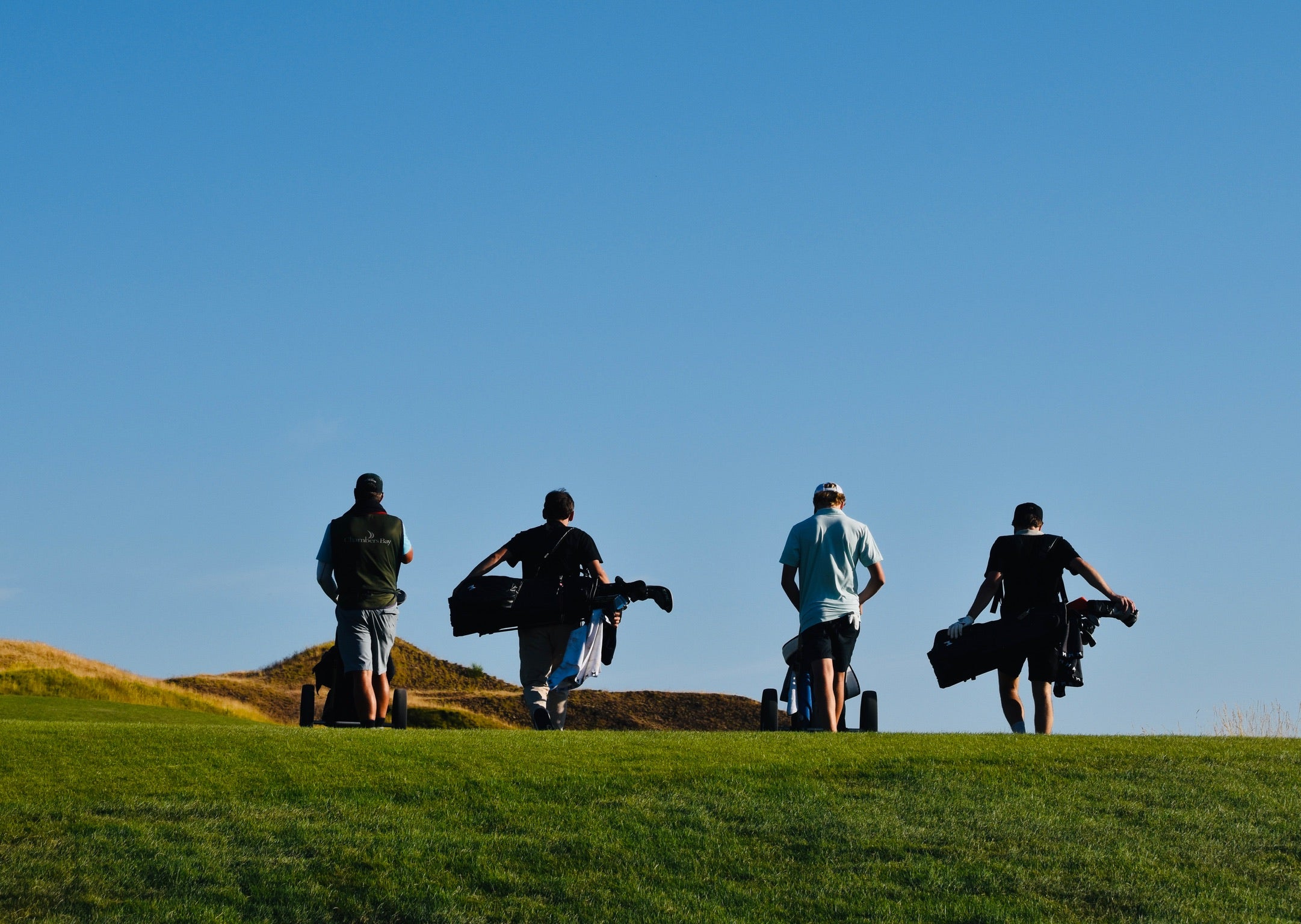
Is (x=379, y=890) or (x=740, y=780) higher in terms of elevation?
(x=740, y=780)

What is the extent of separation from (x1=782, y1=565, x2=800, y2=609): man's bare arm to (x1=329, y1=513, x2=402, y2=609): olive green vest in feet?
11.5

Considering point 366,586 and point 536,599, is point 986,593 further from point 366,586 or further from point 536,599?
point 366,586

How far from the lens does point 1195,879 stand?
723cm

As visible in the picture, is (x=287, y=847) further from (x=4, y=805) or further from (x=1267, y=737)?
(x=1267, y=737)

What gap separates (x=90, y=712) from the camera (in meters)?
18.4

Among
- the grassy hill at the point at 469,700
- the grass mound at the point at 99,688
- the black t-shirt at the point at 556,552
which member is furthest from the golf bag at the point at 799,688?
the grass mound at the point at 99,688

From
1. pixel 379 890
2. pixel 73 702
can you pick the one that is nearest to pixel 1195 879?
pixel 379 890

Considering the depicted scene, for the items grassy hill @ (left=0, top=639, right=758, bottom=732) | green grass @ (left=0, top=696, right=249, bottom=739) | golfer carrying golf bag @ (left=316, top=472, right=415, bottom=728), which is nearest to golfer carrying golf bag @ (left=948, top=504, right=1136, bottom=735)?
golfer carrying golf bag @ (left=316, top=472, right=415, bottom=728)

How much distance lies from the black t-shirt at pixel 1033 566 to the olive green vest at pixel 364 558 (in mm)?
5427

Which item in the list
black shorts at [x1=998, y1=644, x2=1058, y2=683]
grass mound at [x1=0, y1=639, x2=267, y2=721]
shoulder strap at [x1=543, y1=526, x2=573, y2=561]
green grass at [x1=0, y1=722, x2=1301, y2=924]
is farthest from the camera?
grass mound at [x1=0, y1=639, x2=267, y2=721]

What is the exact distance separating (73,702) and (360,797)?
12.3 m

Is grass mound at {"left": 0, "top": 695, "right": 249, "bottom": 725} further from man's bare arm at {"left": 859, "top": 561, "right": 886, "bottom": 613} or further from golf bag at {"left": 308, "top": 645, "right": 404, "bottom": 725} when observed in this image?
man's bare arm at {"left": 859, "top": 561, "right": 886, "bottom": 613}

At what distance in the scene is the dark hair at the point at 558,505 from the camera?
12945mm

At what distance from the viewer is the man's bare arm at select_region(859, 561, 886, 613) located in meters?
12.5
